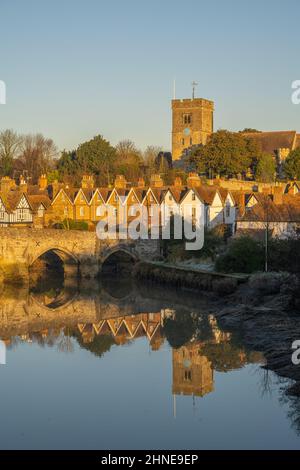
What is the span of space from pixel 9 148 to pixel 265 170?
2295 cm

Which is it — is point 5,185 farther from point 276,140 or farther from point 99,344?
point 276,140

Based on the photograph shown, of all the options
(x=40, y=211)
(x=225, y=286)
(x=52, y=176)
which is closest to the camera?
(x=225, y=286)

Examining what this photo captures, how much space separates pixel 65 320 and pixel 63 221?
19.1 metres

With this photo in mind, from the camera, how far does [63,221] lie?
50.6m

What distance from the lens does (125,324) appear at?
3145 cm

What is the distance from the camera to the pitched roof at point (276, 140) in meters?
76.4

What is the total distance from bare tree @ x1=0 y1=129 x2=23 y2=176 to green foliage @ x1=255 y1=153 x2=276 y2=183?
21102mm

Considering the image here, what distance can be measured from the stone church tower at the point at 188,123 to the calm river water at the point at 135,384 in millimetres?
46827

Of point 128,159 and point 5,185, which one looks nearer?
point 5,185

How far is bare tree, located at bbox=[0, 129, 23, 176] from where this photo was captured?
69.3 metres

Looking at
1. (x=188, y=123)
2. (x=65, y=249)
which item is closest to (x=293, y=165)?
(x=188, y=123)

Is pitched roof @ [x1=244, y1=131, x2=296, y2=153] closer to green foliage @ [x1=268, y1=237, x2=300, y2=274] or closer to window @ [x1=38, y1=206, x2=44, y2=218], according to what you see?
window @ [x1=38, y1=206, x2=44, y2=218]
